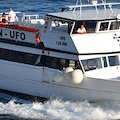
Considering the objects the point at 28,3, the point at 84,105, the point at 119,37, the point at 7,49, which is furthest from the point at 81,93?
the point at 28,3

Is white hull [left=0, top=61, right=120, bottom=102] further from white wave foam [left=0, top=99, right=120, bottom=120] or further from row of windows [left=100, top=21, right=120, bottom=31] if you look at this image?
row of windows [left=100, top=21, right=120, bottom=31]

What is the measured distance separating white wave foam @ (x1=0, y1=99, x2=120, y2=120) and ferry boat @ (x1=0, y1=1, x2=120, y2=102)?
0.31m

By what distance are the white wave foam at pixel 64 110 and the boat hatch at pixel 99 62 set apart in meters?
1.62

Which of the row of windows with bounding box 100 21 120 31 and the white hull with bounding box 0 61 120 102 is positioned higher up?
the row of windows with bounding box 100 21 120 31

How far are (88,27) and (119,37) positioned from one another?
1.47m

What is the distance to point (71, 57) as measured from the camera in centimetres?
1836

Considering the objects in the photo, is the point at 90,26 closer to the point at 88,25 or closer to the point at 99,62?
the point at 88,25

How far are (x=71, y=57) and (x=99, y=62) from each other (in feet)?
4.21

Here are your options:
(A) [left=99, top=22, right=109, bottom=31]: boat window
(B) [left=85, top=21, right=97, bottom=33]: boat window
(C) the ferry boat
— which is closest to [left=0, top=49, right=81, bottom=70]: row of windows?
(C) the ferry boat

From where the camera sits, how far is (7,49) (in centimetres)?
2055

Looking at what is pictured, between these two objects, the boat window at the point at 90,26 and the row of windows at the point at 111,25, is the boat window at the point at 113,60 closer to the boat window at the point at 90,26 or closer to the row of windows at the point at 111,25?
the row of windows at the point at 111,25

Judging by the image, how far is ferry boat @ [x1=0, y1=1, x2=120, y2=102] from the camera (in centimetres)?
1806

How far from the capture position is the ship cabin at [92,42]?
18109 millimetres

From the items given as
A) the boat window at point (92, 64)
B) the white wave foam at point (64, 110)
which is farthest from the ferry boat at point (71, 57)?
the white wave foam at point (64, 110)
